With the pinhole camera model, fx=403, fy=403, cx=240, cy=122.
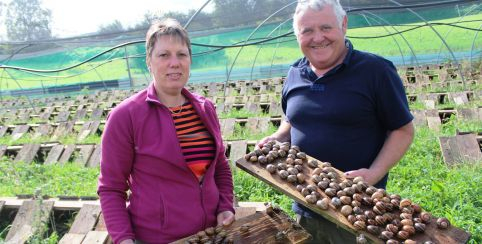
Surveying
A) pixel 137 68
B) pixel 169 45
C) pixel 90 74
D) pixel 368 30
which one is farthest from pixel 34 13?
pixel 169 45

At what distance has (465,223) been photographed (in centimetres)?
312

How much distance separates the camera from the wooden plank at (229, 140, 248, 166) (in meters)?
5.12

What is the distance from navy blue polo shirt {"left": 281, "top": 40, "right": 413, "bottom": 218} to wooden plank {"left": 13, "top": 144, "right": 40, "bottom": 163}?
568 centimetres

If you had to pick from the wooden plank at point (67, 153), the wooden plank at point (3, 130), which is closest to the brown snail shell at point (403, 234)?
the wooden plank at point (67, 153)

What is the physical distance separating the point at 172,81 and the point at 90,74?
2175 centimetres

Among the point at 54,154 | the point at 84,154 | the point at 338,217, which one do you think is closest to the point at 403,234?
the point at 338,217

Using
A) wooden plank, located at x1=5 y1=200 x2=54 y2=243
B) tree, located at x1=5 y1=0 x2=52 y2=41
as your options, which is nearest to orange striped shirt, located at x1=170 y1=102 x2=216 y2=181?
wooden plank, located at x1=5 y1=200 x2=54 y2=243

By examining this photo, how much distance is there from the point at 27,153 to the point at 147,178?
18.3 feet

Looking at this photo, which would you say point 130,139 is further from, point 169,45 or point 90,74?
point 90,74

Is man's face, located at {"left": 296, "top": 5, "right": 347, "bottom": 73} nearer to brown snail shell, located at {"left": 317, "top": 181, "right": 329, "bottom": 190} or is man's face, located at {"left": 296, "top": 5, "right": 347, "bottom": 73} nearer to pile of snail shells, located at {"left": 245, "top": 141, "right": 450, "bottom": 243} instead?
pile of snail shells, located at {"left": 245, "top": 141, "right": 450, "bottom": 243}

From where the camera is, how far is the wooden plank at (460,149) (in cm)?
418

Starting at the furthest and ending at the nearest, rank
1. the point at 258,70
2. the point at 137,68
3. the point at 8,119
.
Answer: the point at 137,68 < the point at 258,70 < the point at 8,119

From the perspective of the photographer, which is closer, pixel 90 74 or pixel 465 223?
pixel 465 223

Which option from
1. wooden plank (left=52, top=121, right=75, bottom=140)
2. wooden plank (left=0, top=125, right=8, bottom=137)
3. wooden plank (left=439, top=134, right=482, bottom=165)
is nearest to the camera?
wooden plank (left=439, top=134, right=482, bottom=165)
